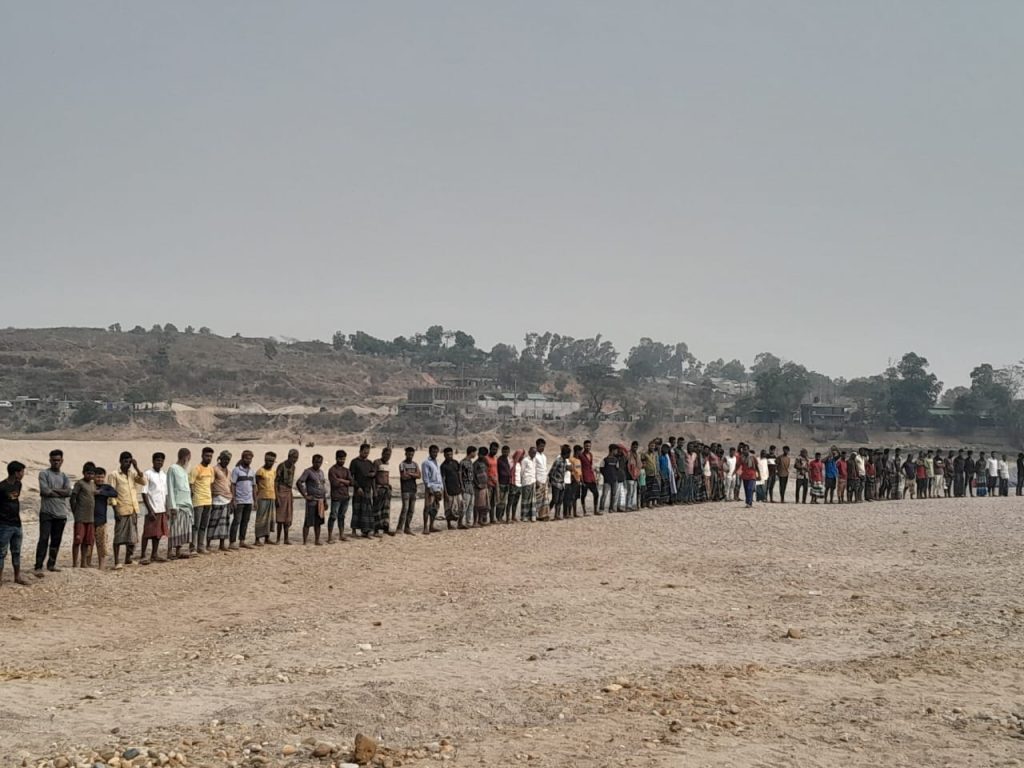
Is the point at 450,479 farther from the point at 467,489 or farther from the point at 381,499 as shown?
the point at 381,499

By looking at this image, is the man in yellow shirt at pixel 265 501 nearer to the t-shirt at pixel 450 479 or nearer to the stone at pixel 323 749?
the t-shirt at pixel 450 479

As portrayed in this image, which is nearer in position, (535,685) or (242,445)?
(535,685)

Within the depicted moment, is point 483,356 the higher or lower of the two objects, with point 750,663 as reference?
higher

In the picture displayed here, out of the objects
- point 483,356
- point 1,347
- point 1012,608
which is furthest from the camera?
point 483,356

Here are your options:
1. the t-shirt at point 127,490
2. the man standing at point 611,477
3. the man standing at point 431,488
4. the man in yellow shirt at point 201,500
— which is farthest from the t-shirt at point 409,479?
the man standing at point 611,477

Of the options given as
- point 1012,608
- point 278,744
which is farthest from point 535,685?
point 1012,608

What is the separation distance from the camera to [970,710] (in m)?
7.36

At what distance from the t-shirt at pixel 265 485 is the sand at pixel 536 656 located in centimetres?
95

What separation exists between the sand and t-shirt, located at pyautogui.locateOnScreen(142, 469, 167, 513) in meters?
0.92

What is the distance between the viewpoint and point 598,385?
3639 inches

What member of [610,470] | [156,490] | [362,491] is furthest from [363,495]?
[610,470]

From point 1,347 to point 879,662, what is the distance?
94.2 metres

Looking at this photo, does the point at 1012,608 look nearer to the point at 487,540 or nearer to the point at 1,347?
the point at 487,540

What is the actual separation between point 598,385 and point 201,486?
77650 mm
